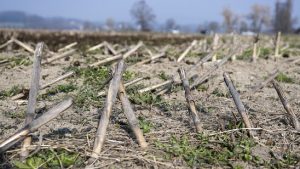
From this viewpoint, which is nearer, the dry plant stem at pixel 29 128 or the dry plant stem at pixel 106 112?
the dry plant stem at pixel 29 128

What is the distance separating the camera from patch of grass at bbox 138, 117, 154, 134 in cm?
499

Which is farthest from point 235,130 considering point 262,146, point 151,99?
point 151,99

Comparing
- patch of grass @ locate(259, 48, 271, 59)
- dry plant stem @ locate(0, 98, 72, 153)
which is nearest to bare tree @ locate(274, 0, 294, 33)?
patch of grass @ locate(259, 48, 271, 59)

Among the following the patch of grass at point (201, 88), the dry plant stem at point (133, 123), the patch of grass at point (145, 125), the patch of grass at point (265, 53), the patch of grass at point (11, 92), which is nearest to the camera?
the dry plant stem at point (133, 123)

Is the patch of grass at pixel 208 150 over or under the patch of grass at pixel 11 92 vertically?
under

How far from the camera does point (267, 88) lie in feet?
26.3

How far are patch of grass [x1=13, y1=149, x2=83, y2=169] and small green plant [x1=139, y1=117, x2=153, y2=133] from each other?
971 mm

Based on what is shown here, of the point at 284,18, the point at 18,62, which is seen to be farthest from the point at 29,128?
the point at 284,18

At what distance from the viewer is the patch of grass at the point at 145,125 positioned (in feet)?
16.4

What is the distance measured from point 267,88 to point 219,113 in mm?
2416

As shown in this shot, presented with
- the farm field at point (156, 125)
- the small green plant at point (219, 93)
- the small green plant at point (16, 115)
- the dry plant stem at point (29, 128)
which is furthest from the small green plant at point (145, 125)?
the small green plant at point (219, 93)

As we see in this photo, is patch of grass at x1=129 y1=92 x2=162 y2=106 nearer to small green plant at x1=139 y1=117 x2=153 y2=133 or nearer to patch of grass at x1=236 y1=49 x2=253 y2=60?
small green plant at x1=139 y1=117 x2=153 y2=133

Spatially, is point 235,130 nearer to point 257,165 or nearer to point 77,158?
point 257,165

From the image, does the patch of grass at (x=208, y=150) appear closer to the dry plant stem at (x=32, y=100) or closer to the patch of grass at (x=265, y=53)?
the dry plant stem at (x=32, y=100)
